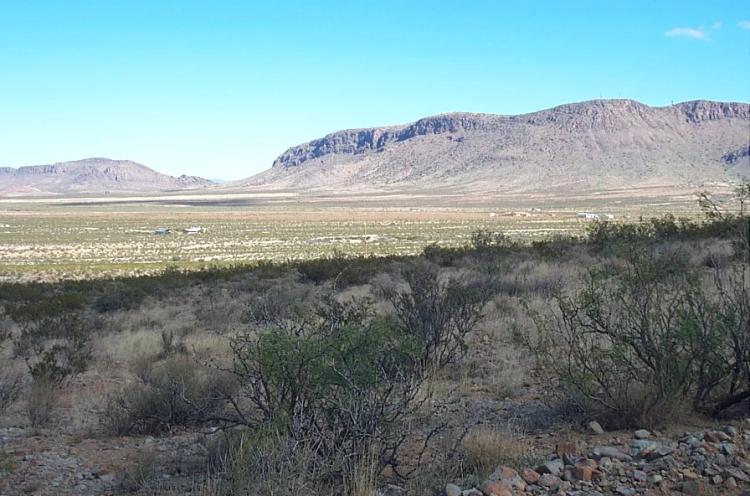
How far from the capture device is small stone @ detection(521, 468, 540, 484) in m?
4.64

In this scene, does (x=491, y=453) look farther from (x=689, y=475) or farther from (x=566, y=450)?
(x=689, y=475)

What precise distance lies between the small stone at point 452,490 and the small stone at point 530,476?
0.46 metres

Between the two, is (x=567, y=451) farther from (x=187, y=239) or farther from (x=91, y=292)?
(x=187, y=239)

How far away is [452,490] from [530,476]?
1.78ft

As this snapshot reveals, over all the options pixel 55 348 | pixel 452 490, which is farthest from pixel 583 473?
pixel 55 348

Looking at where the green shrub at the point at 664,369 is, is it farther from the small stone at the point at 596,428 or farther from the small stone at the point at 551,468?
the small stone at the point at 551,468

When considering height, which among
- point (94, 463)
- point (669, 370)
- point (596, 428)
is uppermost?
point (669, 370)

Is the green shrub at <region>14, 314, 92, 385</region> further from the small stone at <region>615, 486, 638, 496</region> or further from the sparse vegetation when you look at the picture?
the small stone at <region>615, 486, 638, 496</region>

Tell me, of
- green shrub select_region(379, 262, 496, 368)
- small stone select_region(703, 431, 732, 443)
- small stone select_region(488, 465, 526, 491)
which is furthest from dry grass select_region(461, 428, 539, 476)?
green shrub select_region(379, 262, 496, 368)

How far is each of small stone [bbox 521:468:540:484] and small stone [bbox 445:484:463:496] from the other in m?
0.46

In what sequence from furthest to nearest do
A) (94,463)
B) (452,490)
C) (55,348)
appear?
(55,348) → (94,463) → (452,490)

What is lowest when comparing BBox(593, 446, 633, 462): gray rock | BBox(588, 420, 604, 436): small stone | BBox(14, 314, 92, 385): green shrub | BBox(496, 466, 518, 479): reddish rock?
BBox(14, 314, 92, 385): green shrub

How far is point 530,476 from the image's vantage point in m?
4.68

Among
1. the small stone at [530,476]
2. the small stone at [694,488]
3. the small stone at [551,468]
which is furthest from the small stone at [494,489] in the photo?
the small stone at [694,488]
